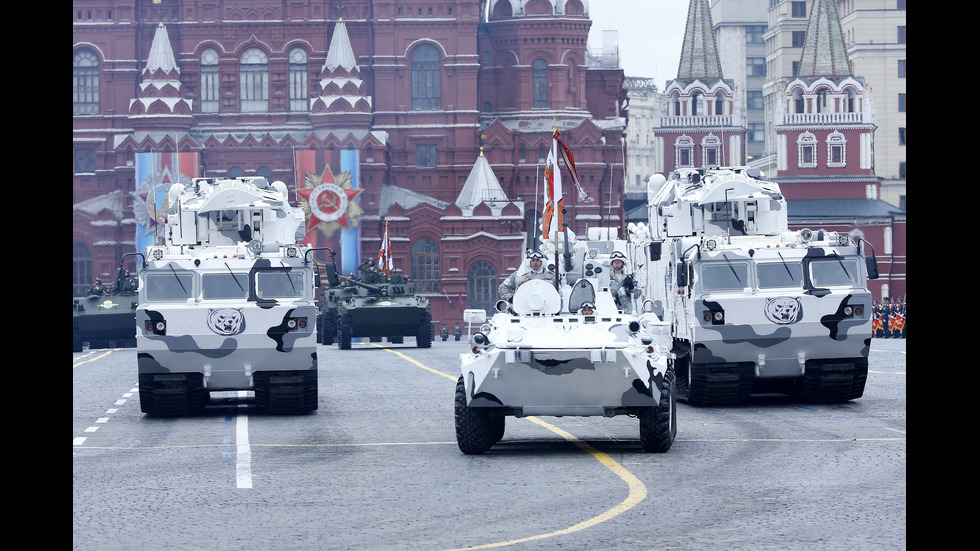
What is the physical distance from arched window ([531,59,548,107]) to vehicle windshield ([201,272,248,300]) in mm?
67121

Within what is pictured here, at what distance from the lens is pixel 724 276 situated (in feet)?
78.5

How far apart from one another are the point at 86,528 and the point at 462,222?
235 ft

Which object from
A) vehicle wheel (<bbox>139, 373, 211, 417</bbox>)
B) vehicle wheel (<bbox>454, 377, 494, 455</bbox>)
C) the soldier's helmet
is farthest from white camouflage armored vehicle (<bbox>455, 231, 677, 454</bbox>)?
vehicle wheel (<bbox>139, 373, 211, 417</bbox>)

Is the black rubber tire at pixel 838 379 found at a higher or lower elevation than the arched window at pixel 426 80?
lower

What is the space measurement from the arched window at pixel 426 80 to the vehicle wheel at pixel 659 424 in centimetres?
7244

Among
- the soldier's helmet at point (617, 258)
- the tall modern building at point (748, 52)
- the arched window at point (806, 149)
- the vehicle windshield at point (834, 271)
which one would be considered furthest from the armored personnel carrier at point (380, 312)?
the tall modern building at point (748, 52)

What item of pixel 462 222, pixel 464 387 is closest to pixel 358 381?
pixel 464 387

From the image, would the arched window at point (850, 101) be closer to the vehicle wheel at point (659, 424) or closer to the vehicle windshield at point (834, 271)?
the vehicle windshield at point (834, 271)

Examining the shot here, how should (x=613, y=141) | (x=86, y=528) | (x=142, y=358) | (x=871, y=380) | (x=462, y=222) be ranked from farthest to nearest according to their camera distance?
(x=613, y=141) → (x=462, y=222) → (x=871, y=380) → (x=142, y=358) → (x=86, y=528)

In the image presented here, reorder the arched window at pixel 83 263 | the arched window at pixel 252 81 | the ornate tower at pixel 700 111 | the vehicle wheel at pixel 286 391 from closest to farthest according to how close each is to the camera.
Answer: the vehicle wheel at pixel 286 391
the arched window at pixel 83 263
the arched window at pixel 252 81
the ornate tower at pixel 700 111

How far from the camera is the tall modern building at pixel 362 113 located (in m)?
84.6

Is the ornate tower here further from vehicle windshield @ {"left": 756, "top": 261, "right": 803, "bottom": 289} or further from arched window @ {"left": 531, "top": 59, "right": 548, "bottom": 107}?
vehicle windshield @ {"left": 756, "top": 261, "right": 803, "bottom": 289}
